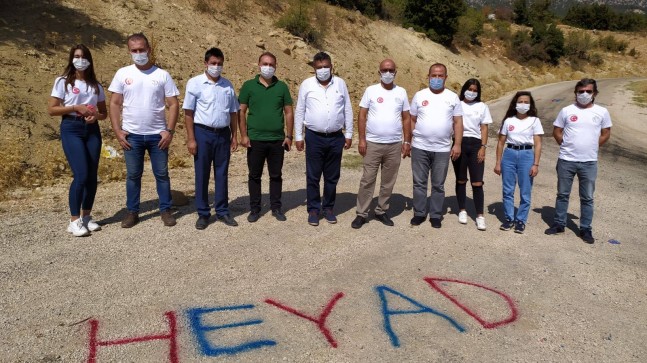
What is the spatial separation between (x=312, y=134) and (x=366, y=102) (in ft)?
2.41

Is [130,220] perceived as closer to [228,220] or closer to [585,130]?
[228,220]

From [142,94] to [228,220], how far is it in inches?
67.2

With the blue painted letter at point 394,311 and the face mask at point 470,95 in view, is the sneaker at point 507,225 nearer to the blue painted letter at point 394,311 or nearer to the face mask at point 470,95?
the face mask at point 470,95

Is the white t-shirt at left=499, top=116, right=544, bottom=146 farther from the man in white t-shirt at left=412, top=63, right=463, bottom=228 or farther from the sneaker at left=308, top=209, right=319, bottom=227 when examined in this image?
the sneaker at left=308, top=209, right=319, bottom=227

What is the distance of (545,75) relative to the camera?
112ft

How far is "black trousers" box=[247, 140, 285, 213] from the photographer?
5.41m

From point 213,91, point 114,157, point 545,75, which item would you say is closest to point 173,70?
point 114,157

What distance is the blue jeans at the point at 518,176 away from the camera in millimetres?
5535

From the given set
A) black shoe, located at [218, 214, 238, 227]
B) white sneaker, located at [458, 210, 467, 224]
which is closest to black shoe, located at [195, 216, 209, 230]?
black shoe, located at [218, 214, 238, 227]

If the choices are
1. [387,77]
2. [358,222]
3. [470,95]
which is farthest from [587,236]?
[387,77]

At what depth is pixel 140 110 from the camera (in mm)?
4906

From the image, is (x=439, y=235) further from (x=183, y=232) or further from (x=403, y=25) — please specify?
(x=403, y=25)

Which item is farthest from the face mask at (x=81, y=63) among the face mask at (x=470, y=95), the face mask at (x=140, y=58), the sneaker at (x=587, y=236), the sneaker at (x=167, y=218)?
the sneaker at (x=587, y=236)

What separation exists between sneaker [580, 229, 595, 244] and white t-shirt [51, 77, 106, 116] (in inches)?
228
